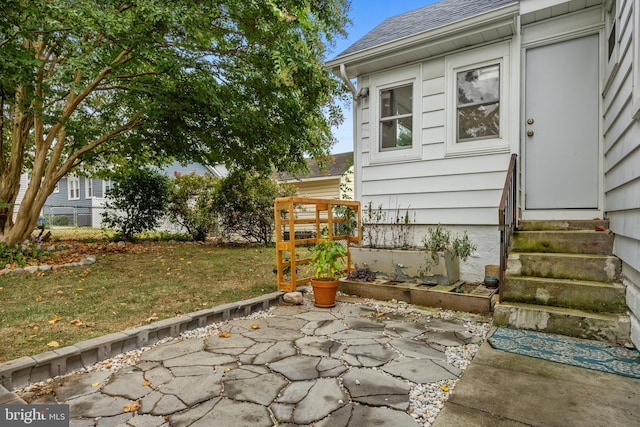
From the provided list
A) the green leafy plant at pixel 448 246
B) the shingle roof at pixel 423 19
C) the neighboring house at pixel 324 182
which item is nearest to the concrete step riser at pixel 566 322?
the green leafy plant at pixel 448 246

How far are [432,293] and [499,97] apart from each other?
2.53 m

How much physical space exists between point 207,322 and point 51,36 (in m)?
4.78

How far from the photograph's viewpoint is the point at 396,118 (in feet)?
16.3

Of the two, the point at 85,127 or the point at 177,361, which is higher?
the point at 85,127

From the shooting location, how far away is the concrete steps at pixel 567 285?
106 inches

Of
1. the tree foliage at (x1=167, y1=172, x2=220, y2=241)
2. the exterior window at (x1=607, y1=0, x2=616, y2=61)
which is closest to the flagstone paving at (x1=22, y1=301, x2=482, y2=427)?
the exterior window at (x1=607, y1=0, x2=616, y2=61)

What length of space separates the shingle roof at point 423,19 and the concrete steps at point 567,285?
268cm

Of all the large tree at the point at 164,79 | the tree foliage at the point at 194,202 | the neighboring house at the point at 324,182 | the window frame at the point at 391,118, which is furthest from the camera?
the neighboring house at the point at 324,182

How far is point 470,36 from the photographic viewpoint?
13.6 ft

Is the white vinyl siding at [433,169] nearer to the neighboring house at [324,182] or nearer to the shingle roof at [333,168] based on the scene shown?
the shingle roof at [333,168]

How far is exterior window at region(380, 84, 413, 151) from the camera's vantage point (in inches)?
193

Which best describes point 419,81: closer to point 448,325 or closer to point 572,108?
point 572,108

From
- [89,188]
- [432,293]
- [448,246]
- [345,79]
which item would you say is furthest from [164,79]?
[89,188]

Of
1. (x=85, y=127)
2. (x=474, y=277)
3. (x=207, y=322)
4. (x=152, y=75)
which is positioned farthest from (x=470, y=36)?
(x=85, y=127)
